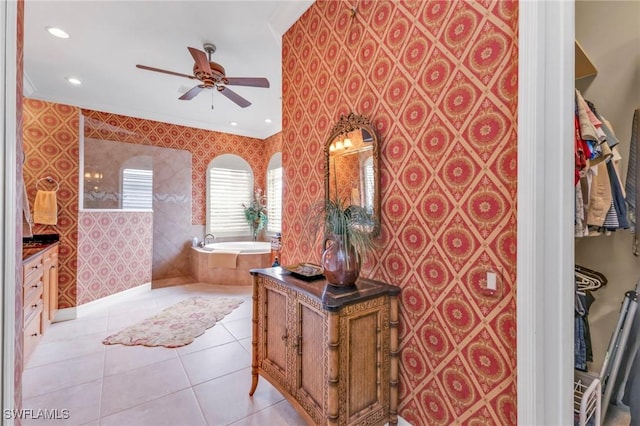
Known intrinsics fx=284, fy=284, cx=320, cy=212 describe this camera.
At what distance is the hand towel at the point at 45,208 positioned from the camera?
3.29 m

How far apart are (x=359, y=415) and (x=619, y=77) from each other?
2576 millimetres

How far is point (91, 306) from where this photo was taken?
377 centimetres

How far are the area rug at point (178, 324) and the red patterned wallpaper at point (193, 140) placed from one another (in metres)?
2.06

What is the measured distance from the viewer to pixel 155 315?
11.6 feet

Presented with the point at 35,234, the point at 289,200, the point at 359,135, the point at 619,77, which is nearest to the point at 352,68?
the point at 359,135

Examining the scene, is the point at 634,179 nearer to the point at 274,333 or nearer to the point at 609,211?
the point at 609,211

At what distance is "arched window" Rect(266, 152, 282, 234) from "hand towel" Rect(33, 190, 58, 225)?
3307 millimetres

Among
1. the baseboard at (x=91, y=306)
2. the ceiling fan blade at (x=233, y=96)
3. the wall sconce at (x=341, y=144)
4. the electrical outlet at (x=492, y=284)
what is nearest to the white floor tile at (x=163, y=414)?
the electrical outlet at (x=492, y=284)

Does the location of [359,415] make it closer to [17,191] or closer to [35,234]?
[17,191]

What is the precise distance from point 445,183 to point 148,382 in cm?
255

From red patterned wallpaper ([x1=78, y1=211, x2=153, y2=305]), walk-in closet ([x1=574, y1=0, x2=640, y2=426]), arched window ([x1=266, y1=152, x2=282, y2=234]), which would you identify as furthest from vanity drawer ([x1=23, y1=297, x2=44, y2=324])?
walk-in closet ([x1=574, y1=0, x2=640, y2=426])

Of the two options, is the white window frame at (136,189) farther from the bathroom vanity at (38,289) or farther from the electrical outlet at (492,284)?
the electrical outlet at (492,284)

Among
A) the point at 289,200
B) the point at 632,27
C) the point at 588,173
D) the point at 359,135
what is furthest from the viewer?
the point at 289,200

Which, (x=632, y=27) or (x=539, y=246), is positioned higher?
(x=632, y=27)
